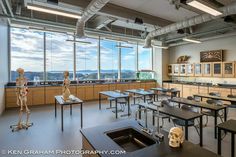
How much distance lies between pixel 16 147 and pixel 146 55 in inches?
348

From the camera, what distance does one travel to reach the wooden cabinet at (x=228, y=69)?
21.1ft

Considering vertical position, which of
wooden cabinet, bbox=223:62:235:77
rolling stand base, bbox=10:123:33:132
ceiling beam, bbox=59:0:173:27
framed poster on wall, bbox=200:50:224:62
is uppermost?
ceiling beam, bbox=59:0:173:27

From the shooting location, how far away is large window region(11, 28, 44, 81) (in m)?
6.61

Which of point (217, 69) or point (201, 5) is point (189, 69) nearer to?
point (217, 69)

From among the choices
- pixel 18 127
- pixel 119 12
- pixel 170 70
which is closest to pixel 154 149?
pixel 18 127

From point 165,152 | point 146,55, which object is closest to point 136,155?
point 165,152

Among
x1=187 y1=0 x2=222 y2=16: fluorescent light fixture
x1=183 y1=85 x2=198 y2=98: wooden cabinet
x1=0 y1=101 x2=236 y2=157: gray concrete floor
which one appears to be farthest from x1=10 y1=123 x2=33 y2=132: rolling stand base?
x1=183 y1=85 x2=198 y2=98: wooden cabinet

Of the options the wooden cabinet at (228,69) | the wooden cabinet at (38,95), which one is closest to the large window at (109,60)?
the wooden cabinet at (38,95)

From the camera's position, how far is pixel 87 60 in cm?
830

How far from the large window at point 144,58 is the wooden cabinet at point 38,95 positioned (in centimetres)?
600

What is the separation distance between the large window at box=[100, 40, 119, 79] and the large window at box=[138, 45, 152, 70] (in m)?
1.74

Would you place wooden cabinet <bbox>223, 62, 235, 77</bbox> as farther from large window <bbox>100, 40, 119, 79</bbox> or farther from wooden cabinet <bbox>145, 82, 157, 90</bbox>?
large window <bbox>100, 40, 119, 79</bbox>

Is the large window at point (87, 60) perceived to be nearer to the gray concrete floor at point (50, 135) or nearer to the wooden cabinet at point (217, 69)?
the gray concrete floor at point (50, 135)

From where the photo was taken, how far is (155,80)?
32.3 feet
